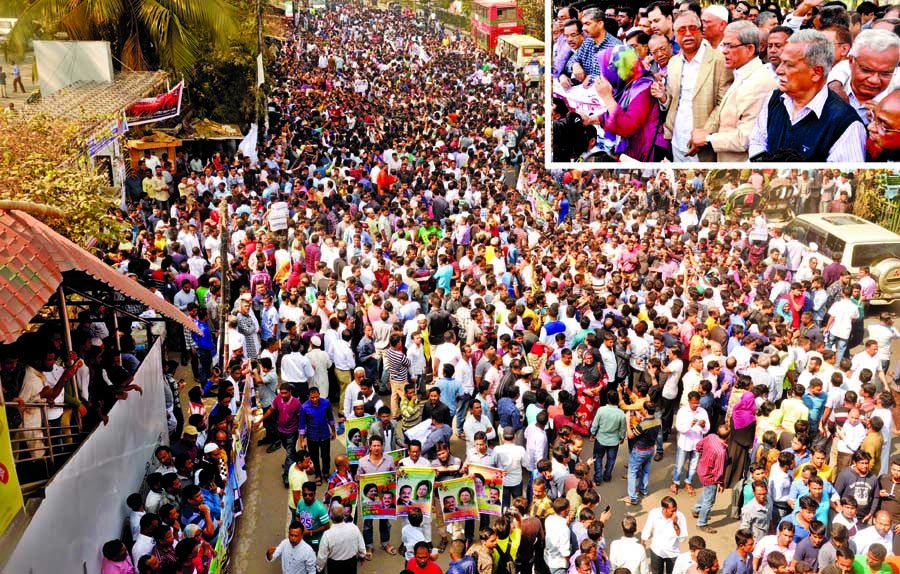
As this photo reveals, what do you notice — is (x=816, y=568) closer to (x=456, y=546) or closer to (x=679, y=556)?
(x=679, y=556)

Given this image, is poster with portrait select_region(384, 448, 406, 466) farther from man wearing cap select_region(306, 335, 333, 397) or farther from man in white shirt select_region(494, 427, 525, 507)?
man wearing cap select_region(306, 335, 333, 397)

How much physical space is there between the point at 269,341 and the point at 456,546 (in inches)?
156

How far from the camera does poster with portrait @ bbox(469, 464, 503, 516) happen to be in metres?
8.02

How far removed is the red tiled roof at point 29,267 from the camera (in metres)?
5.16

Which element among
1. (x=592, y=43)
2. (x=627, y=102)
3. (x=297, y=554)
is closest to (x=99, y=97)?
(x=592, y=43)

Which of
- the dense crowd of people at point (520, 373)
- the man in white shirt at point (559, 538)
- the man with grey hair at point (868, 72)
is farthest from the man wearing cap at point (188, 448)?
the man with grey hair at point (868, 72)

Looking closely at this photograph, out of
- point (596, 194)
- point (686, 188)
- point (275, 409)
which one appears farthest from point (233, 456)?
point (686, 188)

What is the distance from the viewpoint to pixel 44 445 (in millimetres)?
6773

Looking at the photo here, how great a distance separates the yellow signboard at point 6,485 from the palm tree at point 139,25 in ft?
53.8

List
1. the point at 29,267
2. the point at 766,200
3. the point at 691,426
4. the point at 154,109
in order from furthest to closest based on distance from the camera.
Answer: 1. the point at 154,109
2. the point at 766,200
3. the point at 691,426
4. the point at 29,267

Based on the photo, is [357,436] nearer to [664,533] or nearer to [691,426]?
[664,533]

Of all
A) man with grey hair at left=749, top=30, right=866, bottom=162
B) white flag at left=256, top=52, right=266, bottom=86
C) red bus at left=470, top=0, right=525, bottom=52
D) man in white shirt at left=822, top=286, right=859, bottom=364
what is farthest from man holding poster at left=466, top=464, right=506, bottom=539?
red bus at left=470, top=0, right=525, bottom=52

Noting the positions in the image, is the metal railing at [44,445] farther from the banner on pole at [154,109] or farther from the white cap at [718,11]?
the banner on pole at [154,109]

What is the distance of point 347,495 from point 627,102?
475cm
